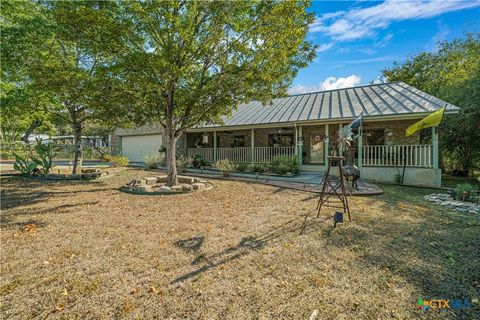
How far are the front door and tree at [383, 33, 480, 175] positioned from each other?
239 inches

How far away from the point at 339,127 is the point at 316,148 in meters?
2.26

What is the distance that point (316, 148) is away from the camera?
1344 centimetres

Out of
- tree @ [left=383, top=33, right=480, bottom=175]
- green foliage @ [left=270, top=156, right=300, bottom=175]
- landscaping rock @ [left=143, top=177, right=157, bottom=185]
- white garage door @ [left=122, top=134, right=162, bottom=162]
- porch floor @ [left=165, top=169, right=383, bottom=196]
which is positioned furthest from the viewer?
white garage door @ [left=122, top=134, right=162, bottom=162]

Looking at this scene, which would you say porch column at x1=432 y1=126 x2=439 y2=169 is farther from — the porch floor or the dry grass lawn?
the dry grass lawn

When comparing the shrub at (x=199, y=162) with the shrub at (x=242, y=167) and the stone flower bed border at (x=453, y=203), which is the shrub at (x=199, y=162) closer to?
the shrub at (x=242, y=167)

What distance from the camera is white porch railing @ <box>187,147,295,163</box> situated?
1302cm

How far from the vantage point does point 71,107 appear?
1013 cm

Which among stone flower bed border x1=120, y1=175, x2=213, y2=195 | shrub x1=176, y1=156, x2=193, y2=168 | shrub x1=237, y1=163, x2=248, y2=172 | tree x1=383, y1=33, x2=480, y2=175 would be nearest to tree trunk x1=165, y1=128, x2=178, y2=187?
stone flower bed border x1=120, y1=175, x2=213, y2=195

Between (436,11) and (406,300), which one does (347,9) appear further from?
(406,300)

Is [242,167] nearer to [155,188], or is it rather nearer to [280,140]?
[280,140]

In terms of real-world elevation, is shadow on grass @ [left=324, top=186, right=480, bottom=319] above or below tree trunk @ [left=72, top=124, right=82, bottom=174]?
below

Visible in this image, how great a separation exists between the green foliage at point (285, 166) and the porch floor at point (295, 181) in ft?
1.94

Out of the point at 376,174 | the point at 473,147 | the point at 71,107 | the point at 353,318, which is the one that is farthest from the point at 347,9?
the point at 71,107

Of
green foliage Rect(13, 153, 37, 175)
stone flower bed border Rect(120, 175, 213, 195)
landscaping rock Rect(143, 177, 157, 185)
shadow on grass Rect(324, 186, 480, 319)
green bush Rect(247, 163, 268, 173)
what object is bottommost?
shadow on grass Rect(324, 186, 480, 319)
